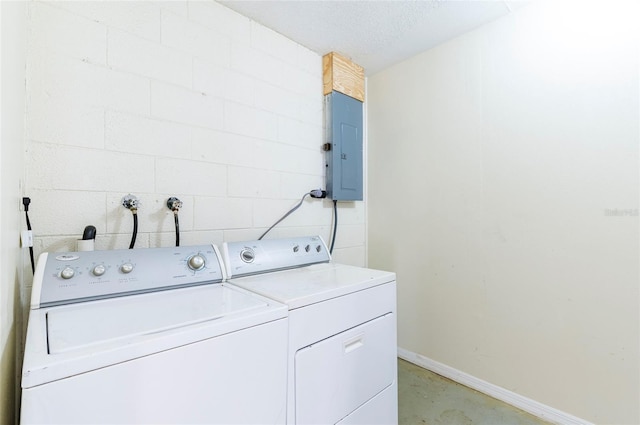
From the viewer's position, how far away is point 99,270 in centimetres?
100

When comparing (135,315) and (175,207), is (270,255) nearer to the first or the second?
(175,207)

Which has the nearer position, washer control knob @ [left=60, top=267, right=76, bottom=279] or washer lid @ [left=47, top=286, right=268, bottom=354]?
washer lid @ [left=47, top=286, right=268, bottom=354]

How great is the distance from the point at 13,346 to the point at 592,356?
2.35 metres

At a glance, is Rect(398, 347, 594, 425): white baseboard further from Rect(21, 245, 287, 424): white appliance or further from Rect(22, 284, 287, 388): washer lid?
Rect(22, 284, 287, 388): washer lid

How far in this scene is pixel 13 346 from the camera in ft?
2.81

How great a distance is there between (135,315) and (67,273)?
1.12ft

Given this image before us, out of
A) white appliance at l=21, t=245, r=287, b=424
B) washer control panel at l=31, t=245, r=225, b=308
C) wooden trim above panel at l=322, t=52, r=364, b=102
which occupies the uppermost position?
wooden trim above panel at l=322, t=52, r=364, b=102

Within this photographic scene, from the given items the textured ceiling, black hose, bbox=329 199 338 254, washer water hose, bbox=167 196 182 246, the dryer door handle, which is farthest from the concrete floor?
the textured ceiling

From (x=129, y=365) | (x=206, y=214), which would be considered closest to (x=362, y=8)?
(x=206, y=214)

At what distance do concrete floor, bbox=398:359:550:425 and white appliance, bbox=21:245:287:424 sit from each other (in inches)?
42.9

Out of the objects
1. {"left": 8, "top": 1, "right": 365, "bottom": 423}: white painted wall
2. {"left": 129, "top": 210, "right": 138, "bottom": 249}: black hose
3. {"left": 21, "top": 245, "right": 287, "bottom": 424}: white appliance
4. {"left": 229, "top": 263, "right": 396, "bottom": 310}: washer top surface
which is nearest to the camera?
{"left": 21, "top": 245, "right": 287, "bottom": 424}: white appliance

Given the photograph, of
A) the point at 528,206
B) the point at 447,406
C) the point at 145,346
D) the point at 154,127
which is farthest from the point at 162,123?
the point at 447,406

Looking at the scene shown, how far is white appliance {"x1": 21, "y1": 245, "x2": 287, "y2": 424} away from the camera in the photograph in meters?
0.58

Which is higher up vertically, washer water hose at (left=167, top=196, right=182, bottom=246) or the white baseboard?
washer water hose at (left=167, top=196, right=182, bottom=246)
